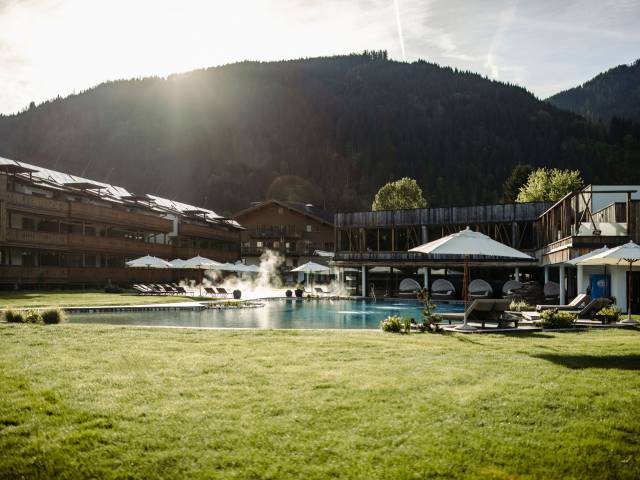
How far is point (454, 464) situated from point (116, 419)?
3.28 meters

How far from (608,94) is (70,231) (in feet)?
535

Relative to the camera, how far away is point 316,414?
588 centimetres

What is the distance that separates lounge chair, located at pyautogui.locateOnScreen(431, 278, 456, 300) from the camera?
A: 38.3m

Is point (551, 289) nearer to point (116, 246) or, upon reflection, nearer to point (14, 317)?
point (14, 317)

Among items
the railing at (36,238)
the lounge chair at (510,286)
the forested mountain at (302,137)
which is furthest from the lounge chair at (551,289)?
the forested mountain at (302,137)

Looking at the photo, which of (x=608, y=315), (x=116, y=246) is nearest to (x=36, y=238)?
(x=116, y=246)

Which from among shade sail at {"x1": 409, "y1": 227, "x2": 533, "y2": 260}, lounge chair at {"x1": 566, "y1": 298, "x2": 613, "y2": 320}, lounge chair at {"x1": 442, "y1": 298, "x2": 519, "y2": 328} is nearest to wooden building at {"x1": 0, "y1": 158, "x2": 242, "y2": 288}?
shade sail at {"x1": 409, "y1": 227, "x2": 533, "y2": 260}

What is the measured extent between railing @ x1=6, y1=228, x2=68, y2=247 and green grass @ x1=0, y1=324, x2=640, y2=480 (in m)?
27.4

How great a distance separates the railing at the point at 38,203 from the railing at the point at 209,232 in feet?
53.6

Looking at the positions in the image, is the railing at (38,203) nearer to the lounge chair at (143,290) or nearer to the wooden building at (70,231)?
the wooden building at (70,231)

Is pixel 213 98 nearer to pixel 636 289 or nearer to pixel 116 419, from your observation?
pixel 636 289

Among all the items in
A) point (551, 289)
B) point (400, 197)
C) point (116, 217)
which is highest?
point (400, 197)

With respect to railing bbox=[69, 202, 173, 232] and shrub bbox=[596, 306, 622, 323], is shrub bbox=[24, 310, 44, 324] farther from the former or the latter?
railing bbox=[69, 202, 173, 232]

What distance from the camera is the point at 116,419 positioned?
570 centimetres
